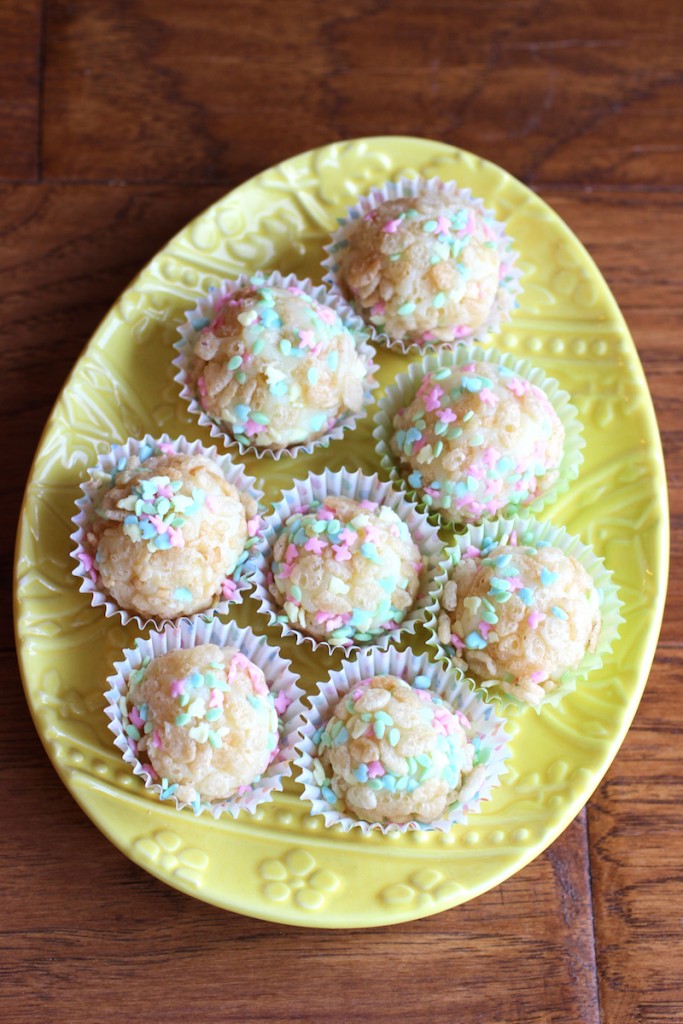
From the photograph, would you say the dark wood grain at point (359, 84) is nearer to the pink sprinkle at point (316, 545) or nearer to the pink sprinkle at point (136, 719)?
the pink sprinkle at point (316, 545)

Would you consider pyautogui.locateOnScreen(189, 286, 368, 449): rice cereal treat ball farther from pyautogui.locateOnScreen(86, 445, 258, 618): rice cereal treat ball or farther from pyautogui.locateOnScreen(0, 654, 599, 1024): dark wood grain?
pyautogui.locateOnScreen(0, 654, 599, 1024): dark wood grain

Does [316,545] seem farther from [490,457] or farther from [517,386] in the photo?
[517,386]

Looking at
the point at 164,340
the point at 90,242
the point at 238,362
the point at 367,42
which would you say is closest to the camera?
the point at 238,362

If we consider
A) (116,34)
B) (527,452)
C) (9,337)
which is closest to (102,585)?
(9,337)

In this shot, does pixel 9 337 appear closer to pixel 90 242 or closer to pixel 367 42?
pixel 90 242

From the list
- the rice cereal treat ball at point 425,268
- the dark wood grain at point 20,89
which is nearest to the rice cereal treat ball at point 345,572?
the rice cereal treat ball at point 425,268

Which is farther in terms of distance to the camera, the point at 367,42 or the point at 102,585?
the point at 367,42

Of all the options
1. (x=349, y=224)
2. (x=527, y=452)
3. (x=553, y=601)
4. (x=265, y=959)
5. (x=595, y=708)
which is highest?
(x=349, y=224)
